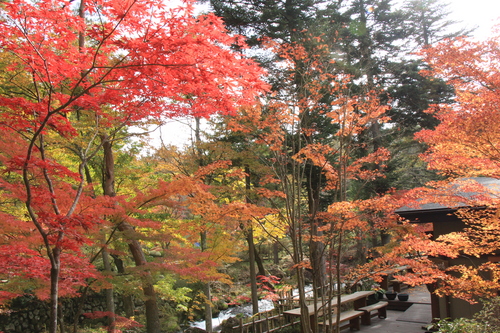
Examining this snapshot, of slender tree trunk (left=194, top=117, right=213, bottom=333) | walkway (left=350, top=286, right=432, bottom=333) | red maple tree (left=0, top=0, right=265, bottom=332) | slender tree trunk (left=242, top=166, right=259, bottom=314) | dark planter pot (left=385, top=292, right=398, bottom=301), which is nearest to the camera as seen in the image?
red maple tree (left=0, top=0, right=265, bottom=332)

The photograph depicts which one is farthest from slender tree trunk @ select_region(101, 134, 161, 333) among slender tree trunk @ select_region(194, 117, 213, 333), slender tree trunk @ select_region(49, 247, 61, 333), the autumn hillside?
slender tree trunk @ select_region(49, 247, 61, 333)

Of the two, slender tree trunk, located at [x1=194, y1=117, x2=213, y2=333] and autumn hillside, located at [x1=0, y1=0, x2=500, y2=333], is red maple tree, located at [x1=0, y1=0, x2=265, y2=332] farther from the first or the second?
slender tree trunk, located at [x1=194, y1=117, x2=213, y2=333]

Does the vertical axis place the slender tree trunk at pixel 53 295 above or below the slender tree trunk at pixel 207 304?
above

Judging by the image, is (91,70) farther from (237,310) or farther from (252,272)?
(237,310)

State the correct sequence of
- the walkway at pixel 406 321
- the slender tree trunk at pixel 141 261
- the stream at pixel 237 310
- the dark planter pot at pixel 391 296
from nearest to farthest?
the slender tree trunk at pixel 141 261, the walkway at pixel 406 321, the dark planter pot at pixel 391 296, the stream at pixel 237 310

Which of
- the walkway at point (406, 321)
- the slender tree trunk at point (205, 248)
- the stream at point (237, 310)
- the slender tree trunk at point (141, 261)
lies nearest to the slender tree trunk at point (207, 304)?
the slender tree trunk at point (205, 248)

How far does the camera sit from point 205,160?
11281 millimetres

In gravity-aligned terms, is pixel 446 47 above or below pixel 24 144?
above

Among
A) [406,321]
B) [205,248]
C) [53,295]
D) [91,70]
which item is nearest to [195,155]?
[205,248]

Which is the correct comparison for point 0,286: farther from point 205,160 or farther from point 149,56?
point 205,160

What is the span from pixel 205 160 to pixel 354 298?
6.60m

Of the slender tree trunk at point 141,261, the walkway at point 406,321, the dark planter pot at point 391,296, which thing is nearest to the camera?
the slender tree trunk at point 141,261

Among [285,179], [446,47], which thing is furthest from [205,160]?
[446,47]

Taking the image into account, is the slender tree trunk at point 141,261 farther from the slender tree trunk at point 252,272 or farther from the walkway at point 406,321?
the walkway at point 406,321
